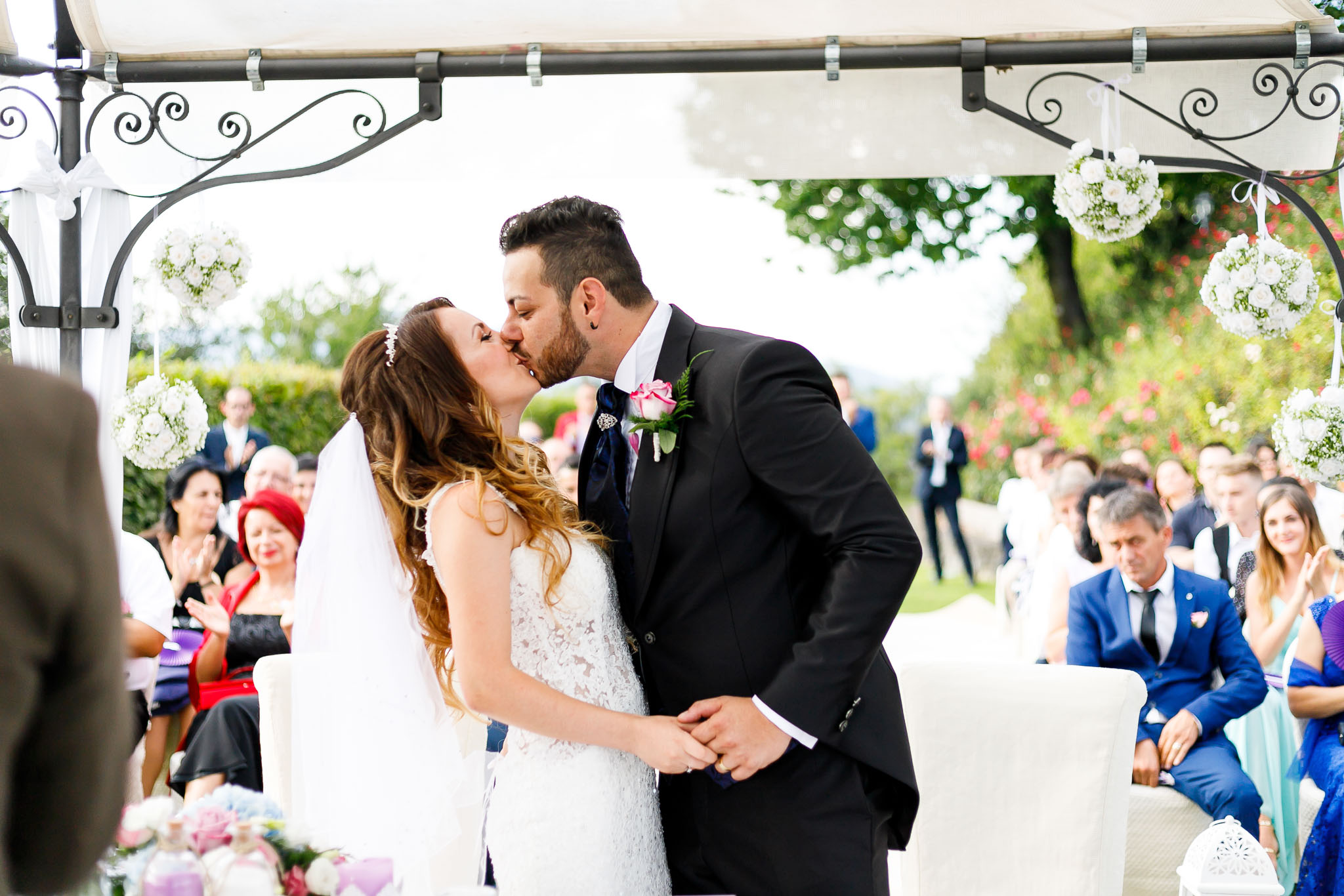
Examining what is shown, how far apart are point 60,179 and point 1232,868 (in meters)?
4.32

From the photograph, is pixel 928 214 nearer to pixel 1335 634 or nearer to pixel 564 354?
pixel 1335 634

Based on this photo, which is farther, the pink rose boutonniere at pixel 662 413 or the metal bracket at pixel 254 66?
the metal bracket at pixel 254 66

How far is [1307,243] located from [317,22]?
10613 millimetres

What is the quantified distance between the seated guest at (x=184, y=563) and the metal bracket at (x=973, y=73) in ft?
13.0

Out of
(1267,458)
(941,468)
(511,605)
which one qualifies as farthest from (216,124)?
(941,468)

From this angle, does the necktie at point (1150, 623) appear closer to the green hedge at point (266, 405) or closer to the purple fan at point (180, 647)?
the purple fan at point (180, 647)

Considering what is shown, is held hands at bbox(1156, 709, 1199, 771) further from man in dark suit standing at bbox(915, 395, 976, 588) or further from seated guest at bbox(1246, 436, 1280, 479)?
man in dark suit standing at bbox(915, 395, 976, 588)

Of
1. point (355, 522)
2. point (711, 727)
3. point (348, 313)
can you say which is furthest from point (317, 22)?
point (348, 313)

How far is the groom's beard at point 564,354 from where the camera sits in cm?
256

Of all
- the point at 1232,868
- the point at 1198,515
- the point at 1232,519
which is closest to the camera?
the point at 1232,868

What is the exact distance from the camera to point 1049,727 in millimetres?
3379

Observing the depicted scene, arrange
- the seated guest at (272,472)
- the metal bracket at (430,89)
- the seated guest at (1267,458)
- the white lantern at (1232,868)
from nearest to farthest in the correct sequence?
the white lantern at (1232,868)
the metal bracket at (430,89)
the seated guest at (272,472)
the seated guest at (1267,458)

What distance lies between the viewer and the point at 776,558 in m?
2.38

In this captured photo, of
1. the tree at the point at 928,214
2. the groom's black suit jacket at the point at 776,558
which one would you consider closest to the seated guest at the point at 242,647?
the groom's black suit jacket at the point at 776,558
